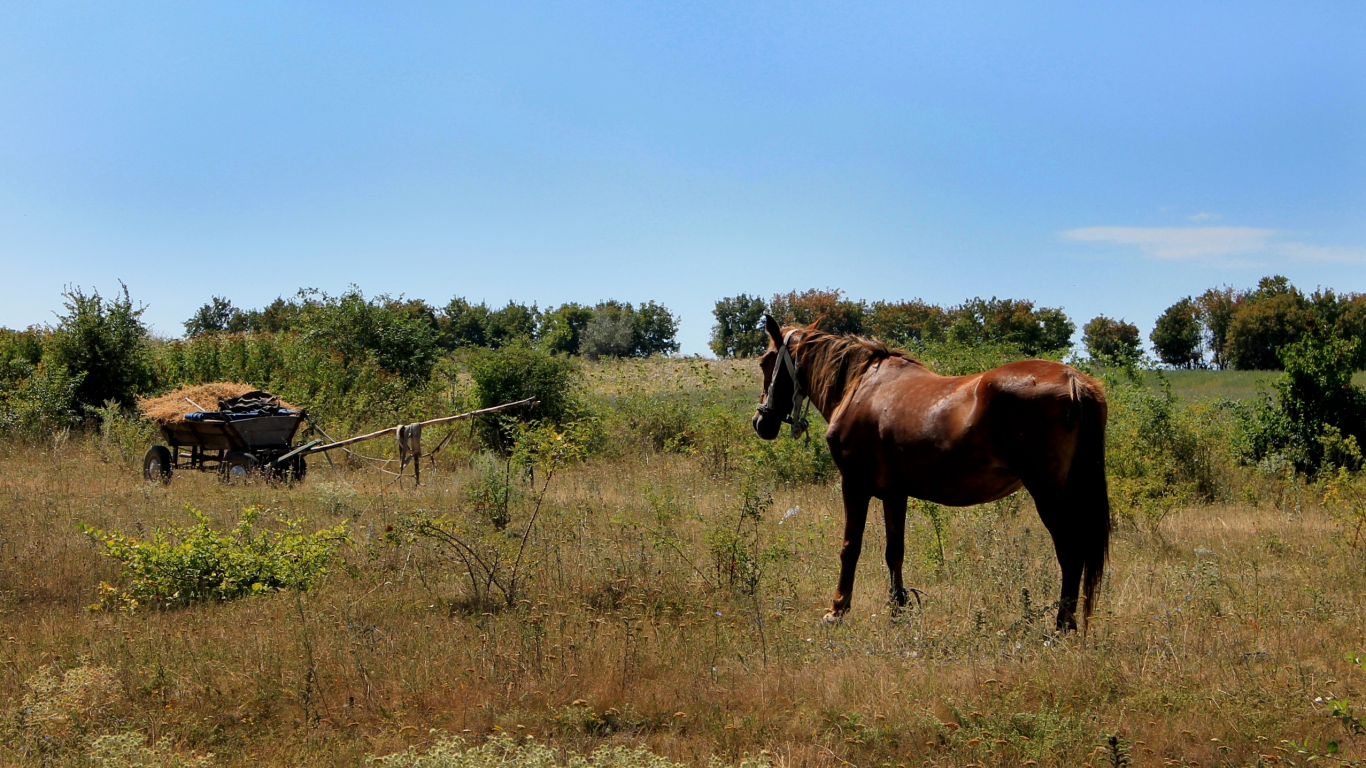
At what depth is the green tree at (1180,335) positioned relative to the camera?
214 ft

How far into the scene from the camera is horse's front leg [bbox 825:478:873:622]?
6078 mm

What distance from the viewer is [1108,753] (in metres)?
3.81

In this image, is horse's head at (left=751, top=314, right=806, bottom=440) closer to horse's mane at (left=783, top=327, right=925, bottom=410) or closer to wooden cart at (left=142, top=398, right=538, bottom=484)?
horse's mane at (left=783, top=327, right=925, bottom=410)

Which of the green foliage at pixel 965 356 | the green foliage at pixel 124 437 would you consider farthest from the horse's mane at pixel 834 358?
the green foliage at pixel 124 437

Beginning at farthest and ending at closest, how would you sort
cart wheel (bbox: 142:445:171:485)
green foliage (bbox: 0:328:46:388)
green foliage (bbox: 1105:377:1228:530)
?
green foliage (bbox: 0:328:46:388)
cart wheel (bbox: 142:445:171:485)
green foliage (bbox: 1105:377:1228:530)

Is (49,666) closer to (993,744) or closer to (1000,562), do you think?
(993,744)

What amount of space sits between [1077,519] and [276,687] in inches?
178

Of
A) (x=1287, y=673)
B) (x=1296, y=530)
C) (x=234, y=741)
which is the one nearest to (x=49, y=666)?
(x=234, y=741)

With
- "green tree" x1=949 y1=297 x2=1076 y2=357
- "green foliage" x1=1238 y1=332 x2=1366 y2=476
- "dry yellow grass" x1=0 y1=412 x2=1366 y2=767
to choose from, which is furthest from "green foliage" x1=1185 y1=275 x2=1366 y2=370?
"dry yellow grass" x1=0 y1=412 x2=1366 y2=767

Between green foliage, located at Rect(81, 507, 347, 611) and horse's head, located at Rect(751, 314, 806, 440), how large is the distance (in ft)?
11.1

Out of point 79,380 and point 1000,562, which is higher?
point 79,380

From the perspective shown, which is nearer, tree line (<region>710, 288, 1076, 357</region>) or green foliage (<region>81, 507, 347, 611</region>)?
green foliage (<region>81, 507, 347, 611</region>)

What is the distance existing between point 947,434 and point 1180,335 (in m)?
69.4

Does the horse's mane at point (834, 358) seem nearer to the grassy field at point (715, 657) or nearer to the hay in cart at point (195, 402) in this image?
the grassy field at point (715, 657)
